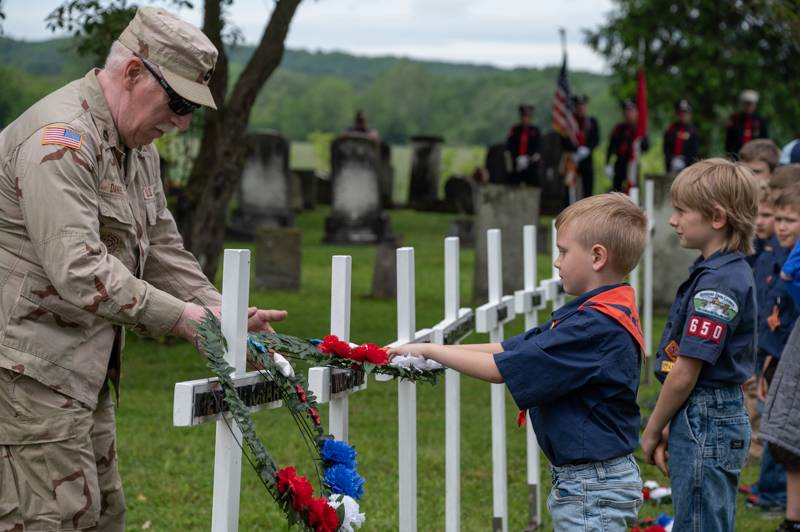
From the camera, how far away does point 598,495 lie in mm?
3857

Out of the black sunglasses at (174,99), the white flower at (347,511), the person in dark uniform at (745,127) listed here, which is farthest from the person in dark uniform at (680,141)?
the white flower at (347,511)

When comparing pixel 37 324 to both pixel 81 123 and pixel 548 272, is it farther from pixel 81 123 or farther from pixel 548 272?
pixel 548 272

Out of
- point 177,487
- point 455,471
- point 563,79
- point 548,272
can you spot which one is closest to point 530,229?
point 455,471

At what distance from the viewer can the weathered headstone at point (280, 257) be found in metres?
15.6

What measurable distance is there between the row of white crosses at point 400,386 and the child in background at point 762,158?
136 cm

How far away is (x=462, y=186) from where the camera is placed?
27.8m

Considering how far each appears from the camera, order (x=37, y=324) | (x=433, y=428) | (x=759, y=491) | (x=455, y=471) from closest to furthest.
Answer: (x=37, y=324)
(x=455, y=471)
(x=759, y=491)
(x=433, y=428)

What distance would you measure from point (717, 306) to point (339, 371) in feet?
4.67

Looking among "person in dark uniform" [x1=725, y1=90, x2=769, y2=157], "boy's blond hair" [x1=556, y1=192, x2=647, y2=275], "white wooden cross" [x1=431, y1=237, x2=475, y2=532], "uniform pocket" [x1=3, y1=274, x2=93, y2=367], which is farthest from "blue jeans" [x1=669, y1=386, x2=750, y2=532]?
"person in dark uniform" [x1=725, y1=90, x2=769, y2=157]

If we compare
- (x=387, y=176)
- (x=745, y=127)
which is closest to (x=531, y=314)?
(x=745, y=127)

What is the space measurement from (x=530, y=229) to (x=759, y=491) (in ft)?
6.27

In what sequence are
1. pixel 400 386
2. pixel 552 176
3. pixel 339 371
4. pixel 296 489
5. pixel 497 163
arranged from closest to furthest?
pixel 296 489 < pixel 339 371 < pixel 400 386 < pixel 497 163 < pixel 552 176

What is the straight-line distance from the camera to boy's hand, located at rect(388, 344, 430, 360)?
3.86 m

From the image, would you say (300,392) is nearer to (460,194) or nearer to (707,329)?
(707,329)
